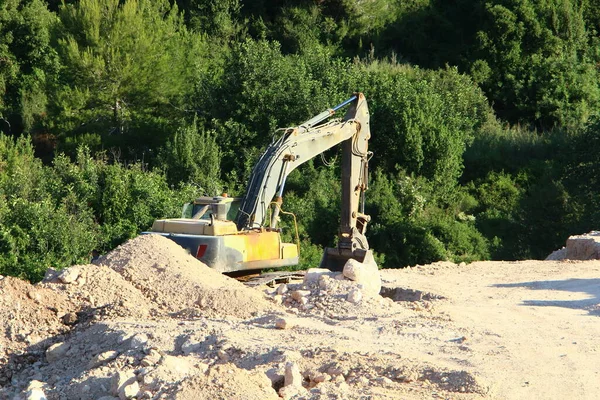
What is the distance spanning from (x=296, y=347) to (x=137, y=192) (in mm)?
13961

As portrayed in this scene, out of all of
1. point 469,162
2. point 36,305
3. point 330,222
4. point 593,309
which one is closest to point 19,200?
point 330,222

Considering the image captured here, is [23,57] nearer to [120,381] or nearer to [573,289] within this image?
[573,289]

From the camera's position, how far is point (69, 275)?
40.1 feet

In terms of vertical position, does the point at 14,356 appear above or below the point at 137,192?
below

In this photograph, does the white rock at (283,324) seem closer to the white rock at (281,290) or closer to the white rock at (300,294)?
the white rock at (300,294)

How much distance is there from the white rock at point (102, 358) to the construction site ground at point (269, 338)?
0.01 m

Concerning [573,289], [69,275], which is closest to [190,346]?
[69,275]

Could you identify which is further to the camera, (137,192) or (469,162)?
(469,162)

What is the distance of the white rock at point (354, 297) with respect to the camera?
1255cm

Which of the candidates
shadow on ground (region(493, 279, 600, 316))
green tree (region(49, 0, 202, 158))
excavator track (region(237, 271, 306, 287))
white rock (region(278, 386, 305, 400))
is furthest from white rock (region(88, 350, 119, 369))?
green tree (region(49, 0, 202, 158))

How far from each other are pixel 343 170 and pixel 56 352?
Answer: 23.2 ft

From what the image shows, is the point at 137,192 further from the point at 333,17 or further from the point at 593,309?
the point at 333,17

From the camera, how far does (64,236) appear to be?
20.8 metres

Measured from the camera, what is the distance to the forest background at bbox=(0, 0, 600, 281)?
24391mm
